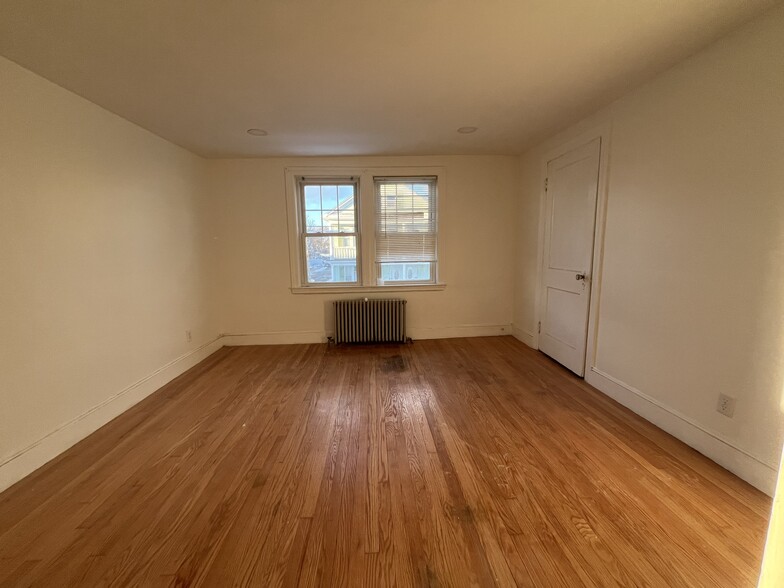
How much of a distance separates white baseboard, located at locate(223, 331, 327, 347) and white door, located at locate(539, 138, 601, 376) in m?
2.81

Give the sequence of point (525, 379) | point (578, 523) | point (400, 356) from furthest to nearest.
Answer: point (400, 356)
point (525, 379)
point (578, 523)

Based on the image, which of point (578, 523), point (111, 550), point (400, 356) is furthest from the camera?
point (400, 356)

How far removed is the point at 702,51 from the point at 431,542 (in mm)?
2998

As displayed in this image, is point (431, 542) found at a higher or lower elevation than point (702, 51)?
lower

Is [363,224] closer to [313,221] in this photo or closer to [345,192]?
[345,192]

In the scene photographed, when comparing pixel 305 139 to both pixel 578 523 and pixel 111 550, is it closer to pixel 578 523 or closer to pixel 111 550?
pixel 111 550

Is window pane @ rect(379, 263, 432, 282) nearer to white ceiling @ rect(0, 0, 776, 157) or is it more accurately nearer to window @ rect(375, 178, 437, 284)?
window @ rect(375, 178, 437, 284)

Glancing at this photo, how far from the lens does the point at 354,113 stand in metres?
2.67

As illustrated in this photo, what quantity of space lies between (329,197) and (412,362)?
7.75 feet

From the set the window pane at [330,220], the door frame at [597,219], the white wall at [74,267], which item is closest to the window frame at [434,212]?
the window pane at [330,220]

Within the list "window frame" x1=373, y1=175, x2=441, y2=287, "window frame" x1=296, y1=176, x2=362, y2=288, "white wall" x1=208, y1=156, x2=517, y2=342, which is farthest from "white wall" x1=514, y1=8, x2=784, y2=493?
"window frame" x1=296, y1=176, x2=362, y2=288

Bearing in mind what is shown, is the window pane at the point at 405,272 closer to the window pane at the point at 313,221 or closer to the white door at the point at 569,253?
the window pane at the point at 313,221

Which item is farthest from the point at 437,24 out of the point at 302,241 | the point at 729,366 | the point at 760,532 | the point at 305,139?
the point at 302,241

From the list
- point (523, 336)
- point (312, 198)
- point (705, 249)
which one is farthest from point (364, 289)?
point (705, 249)
